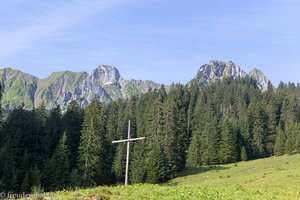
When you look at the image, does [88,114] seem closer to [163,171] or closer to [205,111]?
[163,171]

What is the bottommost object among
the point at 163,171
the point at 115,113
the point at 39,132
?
the point at 163,171

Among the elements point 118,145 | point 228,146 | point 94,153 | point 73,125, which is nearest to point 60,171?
point 94,153

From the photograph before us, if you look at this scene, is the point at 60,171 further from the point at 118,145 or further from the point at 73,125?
the point at 118,145

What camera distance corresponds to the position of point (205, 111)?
522 ft

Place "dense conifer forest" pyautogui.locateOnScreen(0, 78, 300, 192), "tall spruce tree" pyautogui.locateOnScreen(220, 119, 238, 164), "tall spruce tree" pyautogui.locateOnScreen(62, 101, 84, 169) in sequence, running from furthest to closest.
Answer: "tall spruce tree" pyautogui.locateOnScreen(220, 119, 238, 164), "tall spruce tree" pyautogui.locateOnScreen(62, 101, 84, 169), "dense conifer forest" pyautogui.locateOnScreen(0, 78, 300, 192)

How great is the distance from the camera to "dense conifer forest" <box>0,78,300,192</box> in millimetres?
66750

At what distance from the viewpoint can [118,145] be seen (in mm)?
105188

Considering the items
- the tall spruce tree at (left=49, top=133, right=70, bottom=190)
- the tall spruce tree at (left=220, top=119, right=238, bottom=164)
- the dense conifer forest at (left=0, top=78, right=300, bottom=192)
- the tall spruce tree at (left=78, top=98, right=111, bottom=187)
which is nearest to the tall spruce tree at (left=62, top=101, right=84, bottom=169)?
the dense conifer forest at (left=0, top=78, right=300, bottom=192)

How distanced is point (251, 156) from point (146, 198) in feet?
326

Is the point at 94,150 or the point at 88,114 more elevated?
the point at 88,114

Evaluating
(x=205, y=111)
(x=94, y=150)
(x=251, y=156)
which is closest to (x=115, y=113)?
(x=205, y=111)

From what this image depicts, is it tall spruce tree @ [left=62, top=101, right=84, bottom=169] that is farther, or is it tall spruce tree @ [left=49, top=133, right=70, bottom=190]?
tall spruce tree @ [left=62, top=101, right=84, bottom=169]

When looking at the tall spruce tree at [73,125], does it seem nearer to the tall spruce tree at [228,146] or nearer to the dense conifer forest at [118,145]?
the dense conifer forest at [118,145]

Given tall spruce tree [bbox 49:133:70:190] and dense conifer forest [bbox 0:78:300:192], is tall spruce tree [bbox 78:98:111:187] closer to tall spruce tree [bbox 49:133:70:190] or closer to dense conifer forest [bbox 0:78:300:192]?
dense conifer forest [bbox 0:78:300:192]
